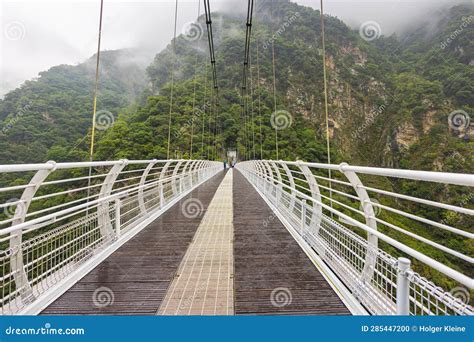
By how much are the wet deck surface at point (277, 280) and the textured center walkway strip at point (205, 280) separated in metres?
0.10

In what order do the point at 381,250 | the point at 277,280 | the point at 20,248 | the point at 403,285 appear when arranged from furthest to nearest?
the point at 277,280, the point at 20,248, the point at 381,250, the point at 403,285

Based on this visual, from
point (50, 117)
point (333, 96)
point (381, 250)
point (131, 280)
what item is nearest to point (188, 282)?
point (131, 280)

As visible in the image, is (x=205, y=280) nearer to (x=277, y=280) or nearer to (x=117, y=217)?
(x=277, y=280)

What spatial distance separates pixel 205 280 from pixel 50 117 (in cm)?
3569

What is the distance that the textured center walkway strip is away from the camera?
2289mm

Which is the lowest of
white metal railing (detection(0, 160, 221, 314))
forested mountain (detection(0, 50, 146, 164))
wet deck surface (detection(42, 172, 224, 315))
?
wet deck surface (detection(42, 172, 224, 315))

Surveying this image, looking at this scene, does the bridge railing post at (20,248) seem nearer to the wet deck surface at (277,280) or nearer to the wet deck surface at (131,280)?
the wet deck surface at (131,280)

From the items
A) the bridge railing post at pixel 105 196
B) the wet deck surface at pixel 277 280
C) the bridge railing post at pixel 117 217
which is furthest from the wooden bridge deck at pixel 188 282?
the bridge railing post at pixel 105 196

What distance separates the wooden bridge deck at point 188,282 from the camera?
7.51ft

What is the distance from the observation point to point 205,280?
278 cm

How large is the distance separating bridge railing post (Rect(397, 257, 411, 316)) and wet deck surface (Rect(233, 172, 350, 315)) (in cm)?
66

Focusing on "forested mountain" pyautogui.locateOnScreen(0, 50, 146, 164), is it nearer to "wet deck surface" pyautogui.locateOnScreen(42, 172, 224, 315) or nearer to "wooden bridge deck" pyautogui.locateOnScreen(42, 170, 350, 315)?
"wet deck surface" pyautogui.locateOnScreen(42, 172, 224, 315)

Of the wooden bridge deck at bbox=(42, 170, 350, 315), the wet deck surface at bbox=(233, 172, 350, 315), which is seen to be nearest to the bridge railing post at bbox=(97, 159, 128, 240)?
the wooden bridge deck at bbox=(42, 170, 350, 315)

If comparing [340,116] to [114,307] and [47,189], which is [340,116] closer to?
[47,189]
